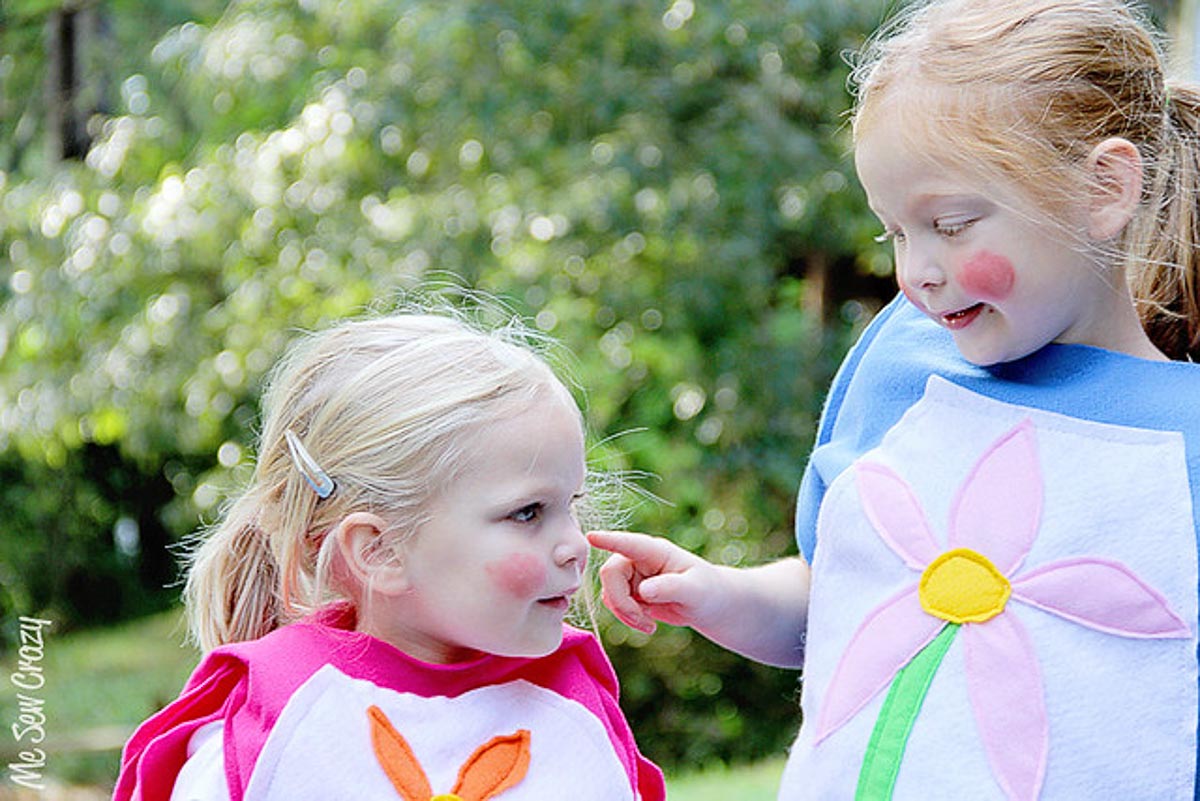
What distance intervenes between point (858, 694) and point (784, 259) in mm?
4185

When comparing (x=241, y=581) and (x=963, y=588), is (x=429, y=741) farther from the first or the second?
(x=963, y=588)

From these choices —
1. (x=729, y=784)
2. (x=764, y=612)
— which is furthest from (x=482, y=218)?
(x=764, y=612)

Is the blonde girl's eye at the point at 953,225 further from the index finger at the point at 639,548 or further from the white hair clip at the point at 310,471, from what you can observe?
the white hair clip at the point at 310,471

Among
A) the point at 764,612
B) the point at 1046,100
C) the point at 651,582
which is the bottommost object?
the point at 764,612

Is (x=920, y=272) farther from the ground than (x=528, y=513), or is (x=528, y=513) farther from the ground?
(x=920, y=272)

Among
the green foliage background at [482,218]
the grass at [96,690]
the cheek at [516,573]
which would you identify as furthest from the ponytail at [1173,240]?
the grass at [96,690]

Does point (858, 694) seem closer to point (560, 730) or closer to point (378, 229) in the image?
point (560, 730)

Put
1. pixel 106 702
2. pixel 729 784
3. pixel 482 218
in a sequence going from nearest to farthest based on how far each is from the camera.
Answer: pixel 482 218 < pixel 729 784 < pixel 106 702

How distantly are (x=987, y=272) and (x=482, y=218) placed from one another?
11.8 feet

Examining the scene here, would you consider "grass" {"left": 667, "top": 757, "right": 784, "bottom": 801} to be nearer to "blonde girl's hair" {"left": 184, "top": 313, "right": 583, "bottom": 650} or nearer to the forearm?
the forearm

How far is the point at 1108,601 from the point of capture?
1.51 metres

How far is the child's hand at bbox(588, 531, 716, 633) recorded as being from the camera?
1.78 metres

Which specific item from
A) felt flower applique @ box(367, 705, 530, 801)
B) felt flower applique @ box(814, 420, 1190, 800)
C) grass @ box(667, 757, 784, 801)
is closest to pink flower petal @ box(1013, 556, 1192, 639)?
felt flower applique @ box(814, 420, 1190, 800)

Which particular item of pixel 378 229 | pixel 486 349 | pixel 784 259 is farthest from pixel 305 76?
pixel 486 349
